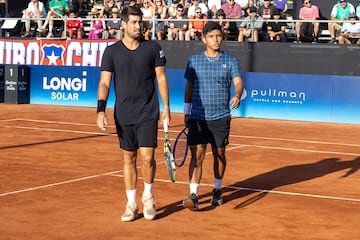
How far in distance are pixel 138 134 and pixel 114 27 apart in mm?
17920

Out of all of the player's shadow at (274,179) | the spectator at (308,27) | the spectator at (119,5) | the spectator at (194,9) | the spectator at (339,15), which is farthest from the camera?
the spectator at (119,5)

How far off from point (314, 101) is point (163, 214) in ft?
46.6

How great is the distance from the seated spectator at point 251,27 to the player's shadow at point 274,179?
31.6 ft

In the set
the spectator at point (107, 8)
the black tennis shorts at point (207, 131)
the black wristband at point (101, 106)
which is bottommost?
the black tennis shorts at point (207, 131)

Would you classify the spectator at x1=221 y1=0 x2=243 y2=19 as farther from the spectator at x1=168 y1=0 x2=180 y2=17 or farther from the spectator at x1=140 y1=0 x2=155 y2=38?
the spectator at x1=140 y1=0 x2=155 y2=38

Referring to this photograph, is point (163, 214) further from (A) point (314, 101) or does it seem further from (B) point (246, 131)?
(A) point (314, 101)

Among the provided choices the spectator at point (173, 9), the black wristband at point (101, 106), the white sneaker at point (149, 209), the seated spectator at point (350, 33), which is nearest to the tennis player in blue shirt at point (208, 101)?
the white sneaker at point (149, 209)

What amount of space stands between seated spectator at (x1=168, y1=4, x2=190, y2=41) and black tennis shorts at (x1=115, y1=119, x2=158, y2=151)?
16.7m

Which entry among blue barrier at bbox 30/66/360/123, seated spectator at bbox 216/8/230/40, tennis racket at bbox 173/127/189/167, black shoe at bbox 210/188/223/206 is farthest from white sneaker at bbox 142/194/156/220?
seated spectator at bbox 216/8/230/40

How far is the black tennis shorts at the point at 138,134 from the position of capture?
8945 mm

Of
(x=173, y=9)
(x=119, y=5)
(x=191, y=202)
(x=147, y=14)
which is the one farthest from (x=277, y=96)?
(x=191, y=202)

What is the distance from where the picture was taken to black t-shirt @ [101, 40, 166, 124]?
8906 mm

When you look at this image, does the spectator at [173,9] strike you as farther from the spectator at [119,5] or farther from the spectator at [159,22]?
the spectator at [119,5]

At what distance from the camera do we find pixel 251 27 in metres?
24.3
